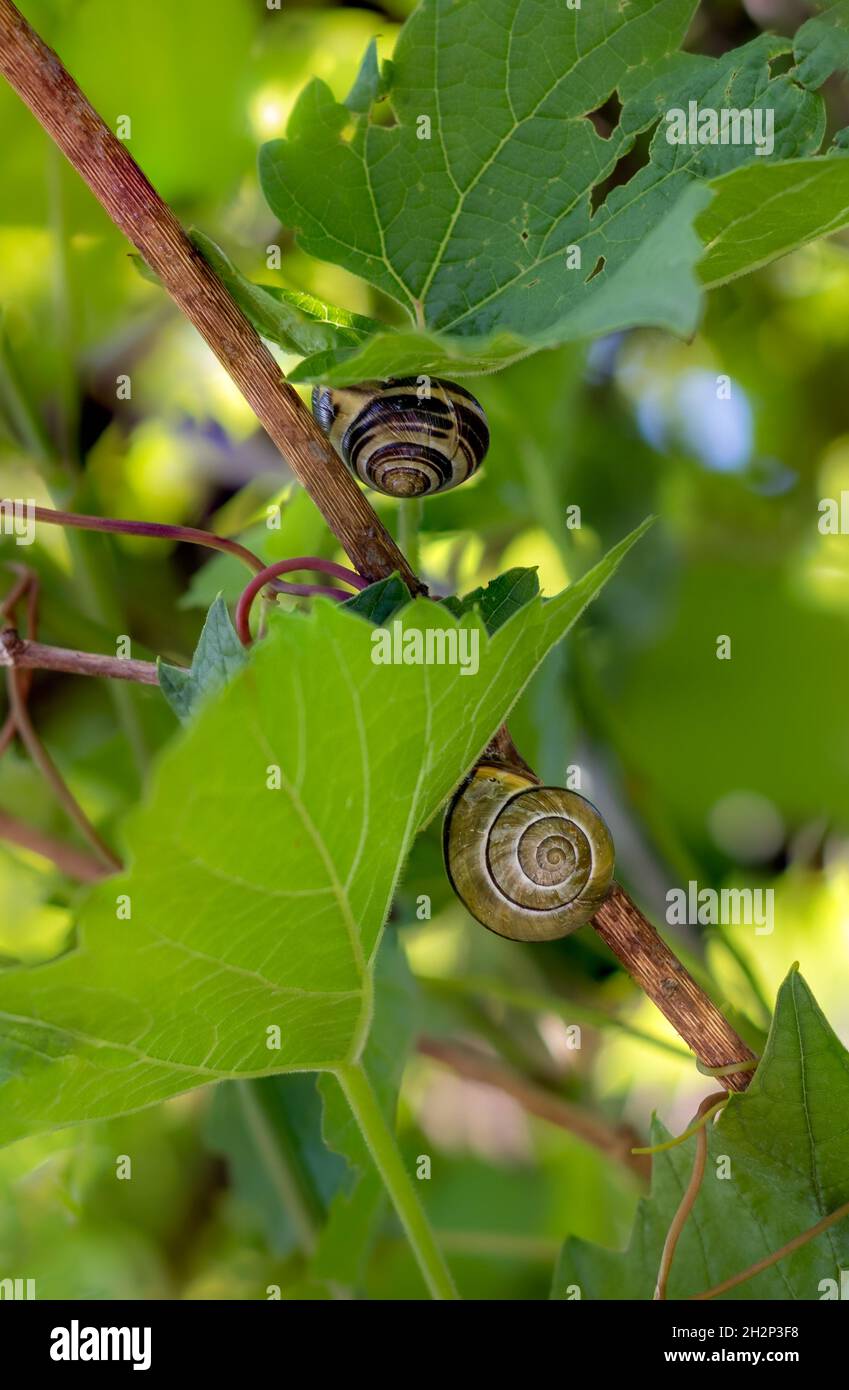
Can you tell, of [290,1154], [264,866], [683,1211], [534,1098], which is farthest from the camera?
[534,1098]

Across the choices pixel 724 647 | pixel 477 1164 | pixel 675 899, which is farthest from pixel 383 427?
pixel 477 1164

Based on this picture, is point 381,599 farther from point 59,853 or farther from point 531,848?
point 59,853

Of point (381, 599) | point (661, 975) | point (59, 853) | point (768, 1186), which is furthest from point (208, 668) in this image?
point (59, 853)

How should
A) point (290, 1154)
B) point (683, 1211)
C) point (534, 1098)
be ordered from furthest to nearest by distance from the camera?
point (534, 1098) < point (290, 1154) < point (683, 1211)

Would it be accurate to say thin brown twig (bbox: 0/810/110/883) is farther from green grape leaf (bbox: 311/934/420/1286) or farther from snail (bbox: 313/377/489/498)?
snail (bbox: 313/377/489/498)

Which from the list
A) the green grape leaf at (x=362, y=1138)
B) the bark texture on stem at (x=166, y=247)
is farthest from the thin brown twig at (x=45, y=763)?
the bark texture on stem at (x=166, y=247)
